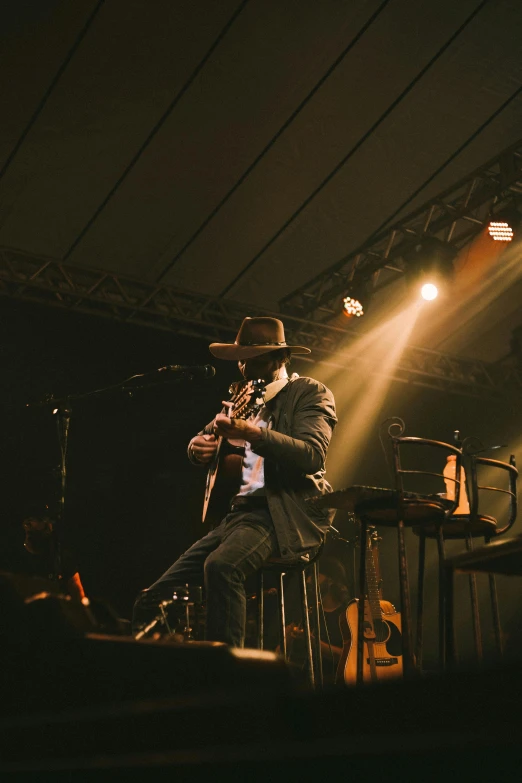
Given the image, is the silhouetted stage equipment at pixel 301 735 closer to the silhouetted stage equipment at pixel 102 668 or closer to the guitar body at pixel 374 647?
the silhouetted stage equipment at pixel 102 668

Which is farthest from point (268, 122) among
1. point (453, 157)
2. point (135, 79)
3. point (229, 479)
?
point (229, 479)

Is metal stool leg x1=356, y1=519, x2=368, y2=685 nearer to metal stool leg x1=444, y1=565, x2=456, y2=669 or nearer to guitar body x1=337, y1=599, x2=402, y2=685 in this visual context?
metal stool leg x1=444, y1=565, x2=456, y2=669

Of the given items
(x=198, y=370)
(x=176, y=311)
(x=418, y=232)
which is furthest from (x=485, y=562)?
(x=176, y=311)

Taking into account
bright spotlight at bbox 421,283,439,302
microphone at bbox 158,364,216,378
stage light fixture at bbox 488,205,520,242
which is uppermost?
stage light fixture at bbox 488,205,520,242

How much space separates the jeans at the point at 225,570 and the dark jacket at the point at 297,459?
90mm

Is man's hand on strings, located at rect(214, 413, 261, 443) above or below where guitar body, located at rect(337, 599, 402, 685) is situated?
above

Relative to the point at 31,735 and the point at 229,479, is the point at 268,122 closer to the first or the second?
the point at 229,479

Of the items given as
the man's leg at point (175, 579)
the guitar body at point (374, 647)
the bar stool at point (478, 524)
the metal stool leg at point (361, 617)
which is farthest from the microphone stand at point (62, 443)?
the guitar body at point (374, 647)

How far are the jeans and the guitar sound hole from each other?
113 inches

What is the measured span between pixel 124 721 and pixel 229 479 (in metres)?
2.47

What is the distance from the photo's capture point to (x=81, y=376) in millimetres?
8250

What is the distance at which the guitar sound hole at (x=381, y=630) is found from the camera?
21.1ft

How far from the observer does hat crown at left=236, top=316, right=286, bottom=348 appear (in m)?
4.42

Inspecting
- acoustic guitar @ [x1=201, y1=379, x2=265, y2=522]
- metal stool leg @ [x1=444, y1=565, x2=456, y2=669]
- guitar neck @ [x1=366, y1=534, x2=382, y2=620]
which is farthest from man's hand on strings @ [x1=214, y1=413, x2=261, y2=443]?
guitar neck @ [x1=366, y1=534, x2=382, y2=620]
